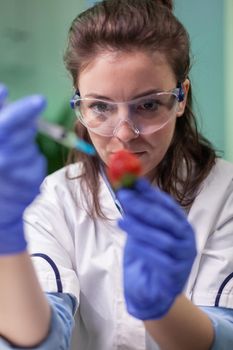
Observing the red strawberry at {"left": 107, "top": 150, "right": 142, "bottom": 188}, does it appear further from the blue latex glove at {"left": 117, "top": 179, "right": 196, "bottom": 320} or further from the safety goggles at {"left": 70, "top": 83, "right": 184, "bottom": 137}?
the safety goggles at {"left": 70, "top": 83, "right": 184, "bottom": 137}

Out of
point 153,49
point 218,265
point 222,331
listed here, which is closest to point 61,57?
point 153,49

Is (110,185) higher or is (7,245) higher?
(7,245)

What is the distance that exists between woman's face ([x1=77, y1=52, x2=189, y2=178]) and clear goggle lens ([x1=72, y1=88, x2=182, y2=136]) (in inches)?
0.4

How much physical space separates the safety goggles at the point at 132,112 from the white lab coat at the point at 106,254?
9.2 inches

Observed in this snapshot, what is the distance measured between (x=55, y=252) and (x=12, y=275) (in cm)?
34

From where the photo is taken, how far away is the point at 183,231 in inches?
33.5

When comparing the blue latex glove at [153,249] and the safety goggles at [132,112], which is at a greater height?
the safety goggles at [132,112]

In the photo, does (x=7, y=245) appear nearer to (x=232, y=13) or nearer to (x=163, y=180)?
(x=163, y=180)

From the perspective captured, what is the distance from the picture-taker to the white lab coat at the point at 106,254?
48.1 inches

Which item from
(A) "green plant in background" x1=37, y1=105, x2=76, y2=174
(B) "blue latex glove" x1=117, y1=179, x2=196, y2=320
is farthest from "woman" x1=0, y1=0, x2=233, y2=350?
(A) "green plant in background" x1=37, y1=105, x2=76, y2=174

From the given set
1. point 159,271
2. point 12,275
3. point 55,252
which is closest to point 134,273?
point 159,271

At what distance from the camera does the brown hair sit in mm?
1193

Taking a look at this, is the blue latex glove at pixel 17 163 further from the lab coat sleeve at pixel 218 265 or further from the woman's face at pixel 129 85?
the lab coat sleeve at pixel 218 265

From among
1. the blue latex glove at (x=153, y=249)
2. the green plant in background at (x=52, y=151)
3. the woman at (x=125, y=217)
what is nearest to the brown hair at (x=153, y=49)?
the woman at (x=125, y=217)
